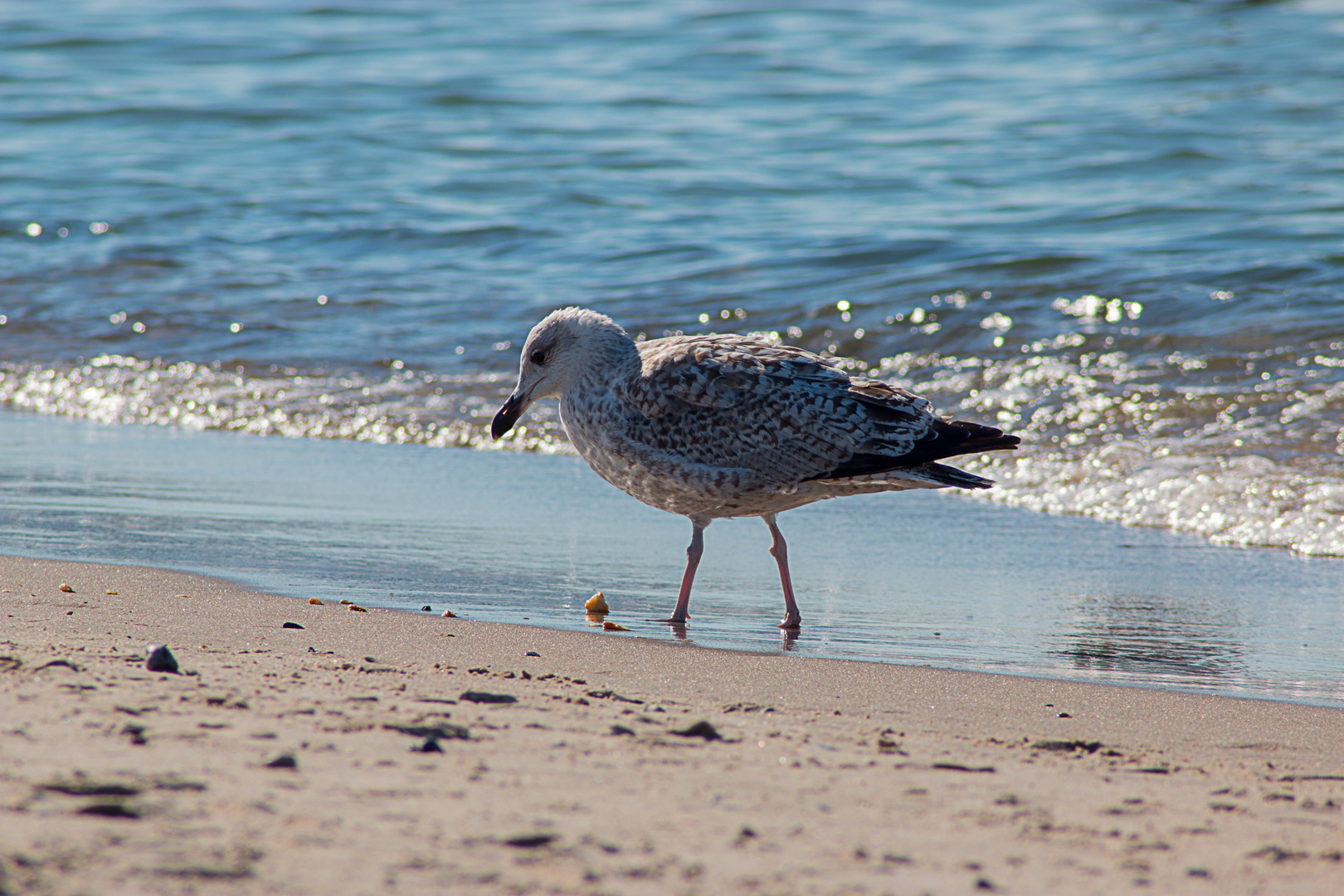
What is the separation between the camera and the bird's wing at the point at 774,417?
4969mm

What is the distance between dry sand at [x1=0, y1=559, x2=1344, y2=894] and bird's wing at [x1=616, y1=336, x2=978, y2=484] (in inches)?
43.5

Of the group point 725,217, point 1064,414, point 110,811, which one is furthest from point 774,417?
point 725,217

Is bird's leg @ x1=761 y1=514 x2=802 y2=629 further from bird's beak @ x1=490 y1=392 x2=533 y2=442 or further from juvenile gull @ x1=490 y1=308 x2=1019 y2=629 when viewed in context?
Result: bird's beak @ x1=490 y1=392 x2=533 y2=442

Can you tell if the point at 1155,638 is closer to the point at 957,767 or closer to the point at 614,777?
the point at 957,767

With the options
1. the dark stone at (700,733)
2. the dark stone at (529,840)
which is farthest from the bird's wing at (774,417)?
the dark stone at (529,840)

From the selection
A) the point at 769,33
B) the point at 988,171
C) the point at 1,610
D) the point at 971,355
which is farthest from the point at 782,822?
the point at 769,33

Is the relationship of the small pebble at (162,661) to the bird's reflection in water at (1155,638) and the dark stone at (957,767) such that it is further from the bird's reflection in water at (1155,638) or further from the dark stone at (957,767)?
the bird's reflection in water at (1155,638)

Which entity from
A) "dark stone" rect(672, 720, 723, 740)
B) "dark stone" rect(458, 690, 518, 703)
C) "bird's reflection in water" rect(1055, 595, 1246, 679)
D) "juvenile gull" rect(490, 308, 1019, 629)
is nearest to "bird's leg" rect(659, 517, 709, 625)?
"juvenile gull" rect(490, 308, 1019, 629)

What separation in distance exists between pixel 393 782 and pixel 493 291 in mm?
8851

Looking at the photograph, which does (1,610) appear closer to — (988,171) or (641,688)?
(641,688)

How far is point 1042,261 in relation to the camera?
10.5 m

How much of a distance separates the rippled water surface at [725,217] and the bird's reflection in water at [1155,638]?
1332 mm

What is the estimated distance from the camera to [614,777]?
2.64 m

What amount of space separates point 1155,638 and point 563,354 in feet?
7.66
